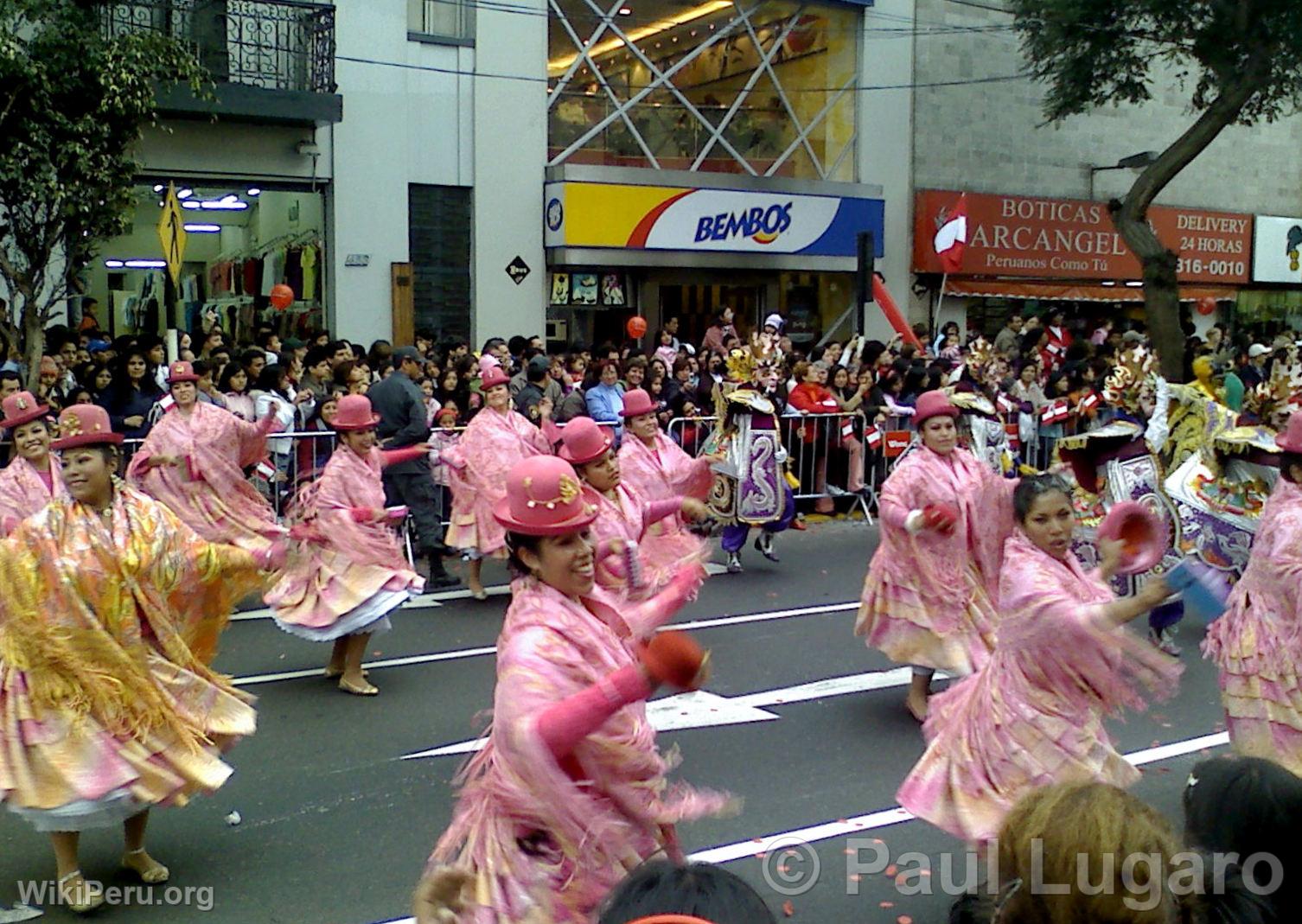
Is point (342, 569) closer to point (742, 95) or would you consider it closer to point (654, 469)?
point (654, 469)

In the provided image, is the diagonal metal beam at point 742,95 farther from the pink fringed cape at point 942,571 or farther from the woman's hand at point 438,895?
the woman's hand at point 438,895

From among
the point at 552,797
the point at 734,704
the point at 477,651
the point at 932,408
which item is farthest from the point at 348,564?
the point at 552,797

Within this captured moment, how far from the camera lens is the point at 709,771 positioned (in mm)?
6348

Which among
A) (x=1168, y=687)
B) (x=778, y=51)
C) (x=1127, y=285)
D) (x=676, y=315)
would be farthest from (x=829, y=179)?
(x=1168, y=687)

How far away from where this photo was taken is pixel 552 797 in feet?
10.1

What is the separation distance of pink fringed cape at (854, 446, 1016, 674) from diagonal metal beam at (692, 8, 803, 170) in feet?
48.9

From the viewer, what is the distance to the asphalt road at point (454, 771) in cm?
504

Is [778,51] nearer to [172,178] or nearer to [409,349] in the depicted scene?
[172,178]

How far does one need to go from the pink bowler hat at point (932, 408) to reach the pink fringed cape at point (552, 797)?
367 centimetres

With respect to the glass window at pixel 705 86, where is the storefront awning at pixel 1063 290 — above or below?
below

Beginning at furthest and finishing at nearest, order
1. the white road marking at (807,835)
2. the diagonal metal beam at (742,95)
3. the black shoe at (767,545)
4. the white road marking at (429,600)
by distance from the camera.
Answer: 1. the diagonal metal beam at (742,95)
2. the black shoe at (767,545)
3. the white road marking at (429,600)
4. the white road marking at (807,835)

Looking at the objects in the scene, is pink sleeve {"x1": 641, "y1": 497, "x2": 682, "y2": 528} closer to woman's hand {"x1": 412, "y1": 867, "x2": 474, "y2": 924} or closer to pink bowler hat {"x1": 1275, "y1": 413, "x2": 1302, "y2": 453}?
pink bowler hat {"x1": 1275, "y1": 413, "x2": 1302, "y2": 453}

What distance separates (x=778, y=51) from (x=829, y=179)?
2184 millimetres

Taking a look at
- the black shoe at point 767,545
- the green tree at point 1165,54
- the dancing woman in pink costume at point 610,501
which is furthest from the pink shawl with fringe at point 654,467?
the green tree at point 1165,54
